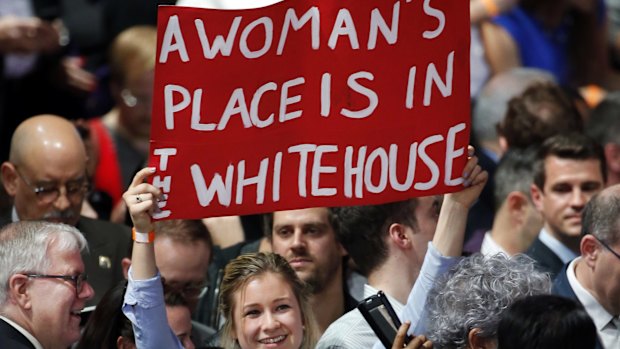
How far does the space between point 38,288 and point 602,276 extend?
2.31 metres

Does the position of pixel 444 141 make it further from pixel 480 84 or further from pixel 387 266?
pixel 480 84

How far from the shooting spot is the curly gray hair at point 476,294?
5848mm

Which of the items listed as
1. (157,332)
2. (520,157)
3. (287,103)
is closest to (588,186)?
(520,157)

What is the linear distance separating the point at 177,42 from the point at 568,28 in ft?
18.6

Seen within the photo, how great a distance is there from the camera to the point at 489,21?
1097 centimetres

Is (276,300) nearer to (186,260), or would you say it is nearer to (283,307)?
(283,307)

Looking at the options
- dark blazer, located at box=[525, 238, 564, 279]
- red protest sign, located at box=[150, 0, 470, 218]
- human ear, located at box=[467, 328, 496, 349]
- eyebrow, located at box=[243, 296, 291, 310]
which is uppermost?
red protest sign, located at box=[150, 0, 470, 218]

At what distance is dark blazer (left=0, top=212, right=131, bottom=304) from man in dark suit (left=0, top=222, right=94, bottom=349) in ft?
3.83

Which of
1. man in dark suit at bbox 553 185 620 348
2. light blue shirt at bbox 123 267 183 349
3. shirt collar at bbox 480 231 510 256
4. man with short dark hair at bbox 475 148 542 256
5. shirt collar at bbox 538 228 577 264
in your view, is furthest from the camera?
man with short dark hair at bbox 475 148 542 256

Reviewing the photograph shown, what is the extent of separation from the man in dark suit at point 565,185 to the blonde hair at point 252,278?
160cm

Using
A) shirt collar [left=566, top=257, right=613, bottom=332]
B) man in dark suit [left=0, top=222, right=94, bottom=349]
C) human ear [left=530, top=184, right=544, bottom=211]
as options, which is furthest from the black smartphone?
human ear [left=530, top=184, right=544, bottom=211]

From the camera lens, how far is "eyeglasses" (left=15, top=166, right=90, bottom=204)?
7.73 meters

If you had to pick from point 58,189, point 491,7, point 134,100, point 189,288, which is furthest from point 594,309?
point 491,7

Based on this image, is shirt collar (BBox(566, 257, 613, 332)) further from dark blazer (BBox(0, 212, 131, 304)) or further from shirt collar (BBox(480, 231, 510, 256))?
dark blazer (BBox(0, 212, 131, 304))
